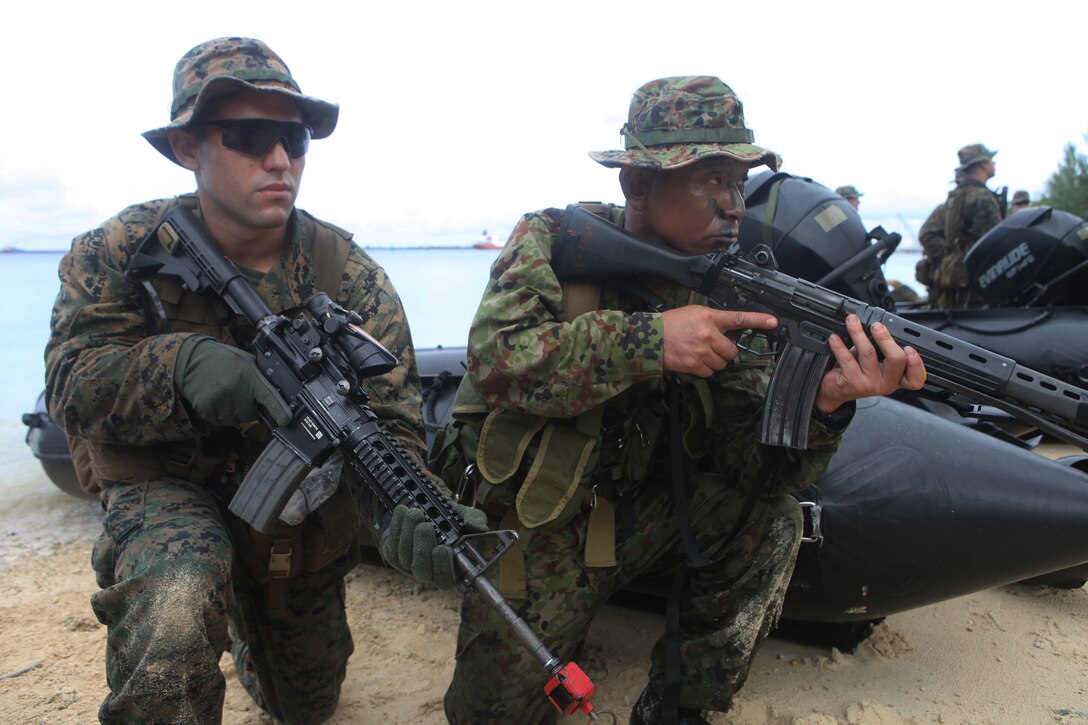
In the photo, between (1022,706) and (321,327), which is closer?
(321,327)

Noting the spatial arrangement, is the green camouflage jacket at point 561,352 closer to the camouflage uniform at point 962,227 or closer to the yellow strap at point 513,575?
the yellow strap at point 513,575

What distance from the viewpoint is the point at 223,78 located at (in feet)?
7.55

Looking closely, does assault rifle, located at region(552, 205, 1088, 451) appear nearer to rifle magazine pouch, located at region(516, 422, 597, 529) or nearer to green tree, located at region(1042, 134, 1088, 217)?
rifle magazine pouch, located at region(516, 422, 597, 529)

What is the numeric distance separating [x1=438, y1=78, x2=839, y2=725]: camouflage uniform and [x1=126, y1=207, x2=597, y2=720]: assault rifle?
334 mm

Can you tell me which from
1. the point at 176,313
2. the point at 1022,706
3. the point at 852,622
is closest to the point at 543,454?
the point at 176,313

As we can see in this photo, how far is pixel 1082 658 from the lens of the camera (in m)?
2.85

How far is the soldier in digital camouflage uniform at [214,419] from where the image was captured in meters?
1.97

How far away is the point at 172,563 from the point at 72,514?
3.55 metres

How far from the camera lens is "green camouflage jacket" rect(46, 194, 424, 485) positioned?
2195 mm

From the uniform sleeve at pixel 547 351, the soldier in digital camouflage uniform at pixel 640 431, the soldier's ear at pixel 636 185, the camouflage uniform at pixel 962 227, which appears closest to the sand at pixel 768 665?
the soldier in digital camouflage uniform at pixel 640 431

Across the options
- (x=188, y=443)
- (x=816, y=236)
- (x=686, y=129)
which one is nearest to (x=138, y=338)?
(x=188, y=443)

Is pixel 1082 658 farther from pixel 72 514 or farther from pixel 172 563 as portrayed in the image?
pixel 72 514

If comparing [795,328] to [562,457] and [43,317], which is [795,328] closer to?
[562,457]

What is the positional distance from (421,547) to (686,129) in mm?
1476
